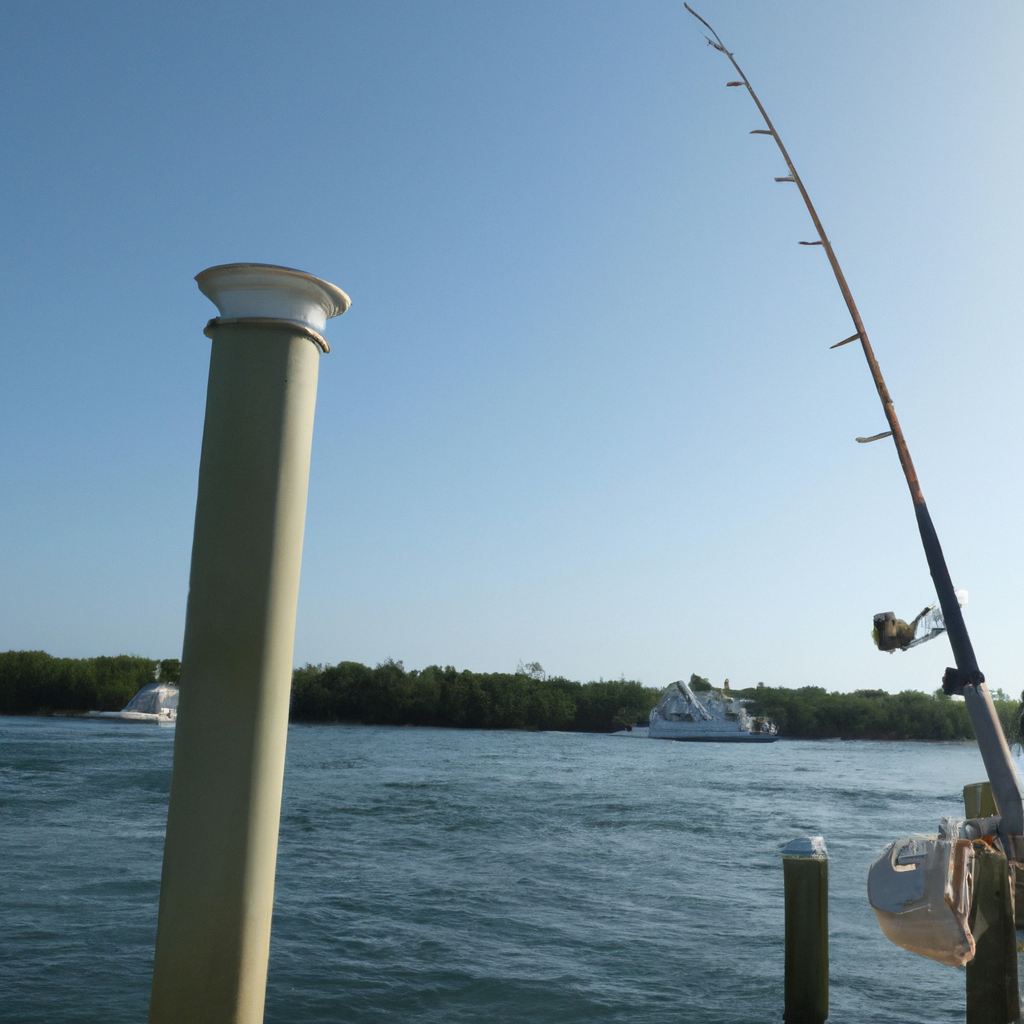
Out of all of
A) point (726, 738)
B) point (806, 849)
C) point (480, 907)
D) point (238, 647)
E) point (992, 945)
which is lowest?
point (726, 738)

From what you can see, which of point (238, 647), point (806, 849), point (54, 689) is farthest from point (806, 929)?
point (54, 689)

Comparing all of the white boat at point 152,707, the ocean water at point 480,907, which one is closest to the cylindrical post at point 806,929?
the ocean water at point 480,907

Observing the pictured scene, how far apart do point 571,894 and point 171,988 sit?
383 inches

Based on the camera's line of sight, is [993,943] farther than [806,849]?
No

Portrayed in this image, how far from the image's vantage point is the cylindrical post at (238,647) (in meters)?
1.26

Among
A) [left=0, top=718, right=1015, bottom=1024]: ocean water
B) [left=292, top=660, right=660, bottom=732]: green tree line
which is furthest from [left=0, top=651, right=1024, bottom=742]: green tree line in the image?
[left=0, top=718, right=1015, bottom=1024]: ocean water

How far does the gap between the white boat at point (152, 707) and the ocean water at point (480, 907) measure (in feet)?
125

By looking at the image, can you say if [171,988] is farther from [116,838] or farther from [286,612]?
[116,838]

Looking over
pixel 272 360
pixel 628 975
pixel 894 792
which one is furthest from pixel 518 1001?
pixel 894 792

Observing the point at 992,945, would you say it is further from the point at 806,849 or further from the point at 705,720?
A: the point at 705,720

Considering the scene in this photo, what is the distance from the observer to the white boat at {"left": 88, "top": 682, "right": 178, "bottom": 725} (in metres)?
57.2

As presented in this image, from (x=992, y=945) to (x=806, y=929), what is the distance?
3.04ft

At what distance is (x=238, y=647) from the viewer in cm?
130

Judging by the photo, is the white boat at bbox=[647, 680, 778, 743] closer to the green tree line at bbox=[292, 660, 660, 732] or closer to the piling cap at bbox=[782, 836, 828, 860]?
the green tree line at bbox=[292, 660, 660, 732]
